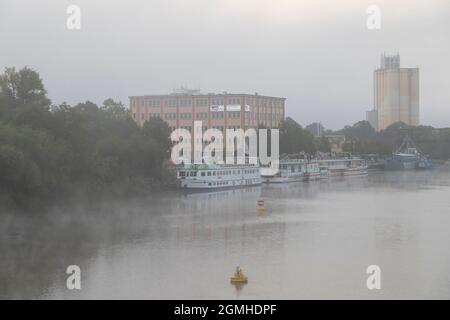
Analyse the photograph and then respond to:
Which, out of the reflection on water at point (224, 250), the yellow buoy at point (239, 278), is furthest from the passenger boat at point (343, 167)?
the yellow buoy at point (239, 278)

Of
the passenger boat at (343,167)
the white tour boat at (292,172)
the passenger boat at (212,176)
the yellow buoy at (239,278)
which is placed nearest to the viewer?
the yellow buoy at (239,278)

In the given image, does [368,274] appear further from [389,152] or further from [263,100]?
[389,152]

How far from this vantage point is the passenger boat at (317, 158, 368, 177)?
136ft

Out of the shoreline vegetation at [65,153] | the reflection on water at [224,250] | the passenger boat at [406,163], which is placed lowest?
the reflection on water at [224,250]

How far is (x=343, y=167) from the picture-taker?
42969 mm

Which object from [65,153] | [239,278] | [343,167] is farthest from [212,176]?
[343,167]

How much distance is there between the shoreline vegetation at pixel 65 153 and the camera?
15.1 meters

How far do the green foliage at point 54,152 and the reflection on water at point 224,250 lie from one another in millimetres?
673

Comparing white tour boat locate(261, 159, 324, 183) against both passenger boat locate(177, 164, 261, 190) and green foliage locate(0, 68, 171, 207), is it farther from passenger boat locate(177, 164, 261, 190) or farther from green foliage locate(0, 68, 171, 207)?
green foliage locate(0, 68, 171, 207)

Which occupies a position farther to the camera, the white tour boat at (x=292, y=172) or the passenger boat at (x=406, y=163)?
the passenger boat at (x=406, y=163)

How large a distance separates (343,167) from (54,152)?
95.4 feet

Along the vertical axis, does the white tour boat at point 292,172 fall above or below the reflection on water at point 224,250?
above

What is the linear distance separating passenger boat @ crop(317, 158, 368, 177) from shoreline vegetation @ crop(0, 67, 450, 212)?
52.8 ft

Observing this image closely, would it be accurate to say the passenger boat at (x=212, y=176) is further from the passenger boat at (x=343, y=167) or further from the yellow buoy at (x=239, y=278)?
the yellow buoy at (x=239, y=278)
